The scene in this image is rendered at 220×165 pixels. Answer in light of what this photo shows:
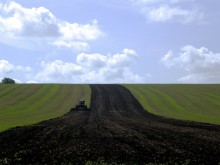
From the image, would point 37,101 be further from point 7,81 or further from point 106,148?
point 7,81

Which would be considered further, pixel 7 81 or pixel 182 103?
pixel 7 81

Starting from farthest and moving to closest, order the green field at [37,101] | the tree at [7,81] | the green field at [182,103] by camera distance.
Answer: the tree at [7,81] < the green field at [37,101] < the green field at [182,103]

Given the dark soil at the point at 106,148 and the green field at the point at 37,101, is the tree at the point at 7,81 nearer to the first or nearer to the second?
the green field at the point at 37,101

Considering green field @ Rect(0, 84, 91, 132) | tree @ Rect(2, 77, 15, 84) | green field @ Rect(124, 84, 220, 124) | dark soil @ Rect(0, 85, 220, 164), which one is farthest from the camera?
tree @ Rect(2, 77, 15, 84)

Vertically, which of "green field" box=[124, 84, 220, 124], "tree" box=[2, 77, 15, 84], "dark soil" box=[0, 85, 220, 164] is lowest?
"dark soil" box=[0, 85, 220, 164]

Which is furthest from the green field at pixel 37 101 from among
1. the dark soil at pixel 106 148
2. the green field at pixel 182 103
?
the dark soil at pixel 106 148

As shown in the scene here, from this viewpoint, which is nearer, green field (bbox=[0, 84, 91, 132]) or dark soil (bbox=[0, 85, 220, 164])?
dark soil (bbox=[0, 85, 220, 164])

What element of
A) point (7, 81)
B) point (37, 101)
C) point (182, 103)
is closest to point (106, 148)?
point (182, 103)

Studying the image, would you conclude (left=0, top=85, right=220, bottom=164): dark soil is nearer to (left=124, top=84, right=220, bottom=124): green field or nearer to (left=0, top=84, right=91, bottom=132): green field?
(left=124, top=84, right=220, bottom=124): green field

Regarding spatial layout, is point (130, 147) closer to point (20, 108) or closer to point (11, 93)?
point (20, 108)

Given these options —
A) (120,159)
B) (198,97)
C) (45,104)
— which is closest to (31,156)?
(120,159)

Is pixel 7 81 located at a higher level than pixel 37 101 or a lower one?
higher

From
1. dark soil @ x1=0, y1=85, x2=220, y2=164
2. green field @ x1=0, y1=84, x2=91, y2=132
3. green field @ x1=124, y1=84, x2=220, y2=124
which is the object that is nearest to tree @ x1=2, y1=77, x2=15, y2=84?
green field @ x1=0, y1=84, x2=91, y2=132

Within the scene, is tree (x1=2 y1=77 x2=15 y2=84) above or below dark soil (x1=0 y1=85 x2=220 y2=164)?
above
